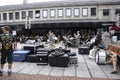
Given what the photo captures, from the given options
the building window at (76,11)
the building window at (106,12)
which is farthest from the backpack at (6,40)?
the building window at (76,11)

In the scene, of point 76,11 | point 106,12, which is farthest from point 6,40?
point 76,11

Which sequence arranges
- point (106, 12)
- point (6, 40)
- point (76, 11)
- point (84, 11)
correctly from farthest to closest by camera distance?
point (76, 11) → point (84, 11) → point (106, 12) → point (6, 40)

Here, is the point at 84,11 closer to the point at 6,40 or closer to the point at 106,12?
the point at 106,12

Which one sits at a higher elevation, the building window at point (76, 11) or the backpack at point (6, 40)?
the building window at point (76, 11)

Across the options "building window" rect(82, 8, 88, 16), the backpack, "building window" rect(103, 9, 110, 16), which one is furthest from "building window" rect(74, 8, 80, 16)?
the backpack

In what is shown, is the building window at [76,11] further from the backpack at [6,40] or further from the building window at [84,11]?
the backpack at [6,40]

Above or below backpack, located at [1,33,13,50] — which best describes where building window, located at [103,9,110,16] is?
above

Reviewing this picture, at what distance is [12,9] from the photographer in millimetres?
40406

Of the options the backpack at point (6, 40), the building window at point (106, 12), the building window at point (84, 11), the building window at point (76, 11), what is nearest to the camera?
the backpack at point (6, 40)

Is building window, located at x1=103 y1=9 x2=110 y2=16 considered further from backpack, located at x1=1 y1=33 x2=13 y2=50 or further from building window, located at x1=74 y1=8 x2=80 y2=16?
backpack, located at x1=1 y1=33 x2=13 y2=50

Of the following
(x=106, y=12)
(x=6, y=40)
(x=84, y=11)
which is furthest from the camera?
(x=84, y=11)

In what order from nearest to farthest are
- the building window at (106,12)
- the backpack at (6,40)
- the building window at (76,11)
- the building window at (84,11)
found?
the backpack at (6,40), the building window at (106,12), the building window at (84,11), the building window at (76,11)

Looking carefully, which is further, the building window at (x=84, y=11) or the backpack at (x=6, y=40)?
the building window at (x=84, y=11)

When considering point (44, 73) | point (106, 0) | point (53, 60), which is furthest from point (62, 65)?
point (106, 0)
